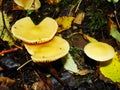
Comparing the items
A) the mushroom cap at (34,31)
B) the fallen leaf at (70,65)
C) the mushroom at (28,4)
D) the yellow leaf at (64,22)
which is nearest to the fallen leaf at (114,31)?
the yellow leaf at (64,22)

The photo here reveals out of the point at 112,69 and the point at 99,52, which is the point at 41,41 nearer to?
the point at 99,52

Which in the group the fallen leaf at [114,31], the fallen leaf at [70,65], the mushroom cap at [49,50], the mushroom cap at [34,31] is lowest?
the fallen leaf at [70,65]

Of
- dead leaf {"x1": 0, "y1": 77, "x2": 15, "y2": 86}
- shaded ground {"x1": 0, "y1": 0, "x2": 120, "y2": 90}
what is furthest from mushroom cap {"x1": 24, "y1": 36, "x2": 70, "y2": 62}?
dead leaf {"x1": 0, "y1": 77, "x2": 15, "y2": 86}

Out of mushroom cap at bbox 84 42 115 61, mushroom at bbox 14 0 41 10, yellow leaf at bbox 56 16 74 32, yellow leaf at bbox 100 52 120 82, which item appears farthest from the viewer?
mushroom at bbox 14 0 41 10

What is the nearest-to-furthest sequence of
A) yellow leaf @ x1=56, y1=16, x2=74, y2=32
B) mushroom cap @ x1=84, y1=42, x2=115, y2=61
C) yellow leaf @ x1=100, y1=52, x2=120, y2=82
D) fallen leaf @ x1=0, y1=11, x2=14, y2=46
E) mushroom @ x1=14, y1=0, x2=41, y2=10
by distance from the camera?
mushroom cap @ x1=84, y1=42, x2=115, y2=61 < yellow leaf @ x1=100, y1=52, x2=120, y2=82 < fallen leaf @ x1=0, y1=11, x2=14, y2=46 < yellow leaf @ x1=56, y1=16, x2=74, y2=32 < mushroom @ x1=14, y1=0, x2=41, y2=10

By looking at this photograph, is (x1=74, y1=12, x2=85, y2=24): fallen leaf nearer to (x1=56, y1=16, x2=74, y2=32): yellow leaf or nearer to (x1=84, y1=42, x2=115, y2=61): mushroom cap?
(x1=56, y1=16, x2=74, y2=32): yellow leaf

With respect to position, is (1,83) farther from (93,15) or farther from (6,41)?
(93,15)

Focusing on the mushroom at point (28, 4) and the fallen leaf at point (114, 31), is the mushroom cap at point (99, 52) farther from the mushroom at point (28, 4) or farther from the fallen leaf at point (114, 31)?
the mushroom at point (28, 4)
